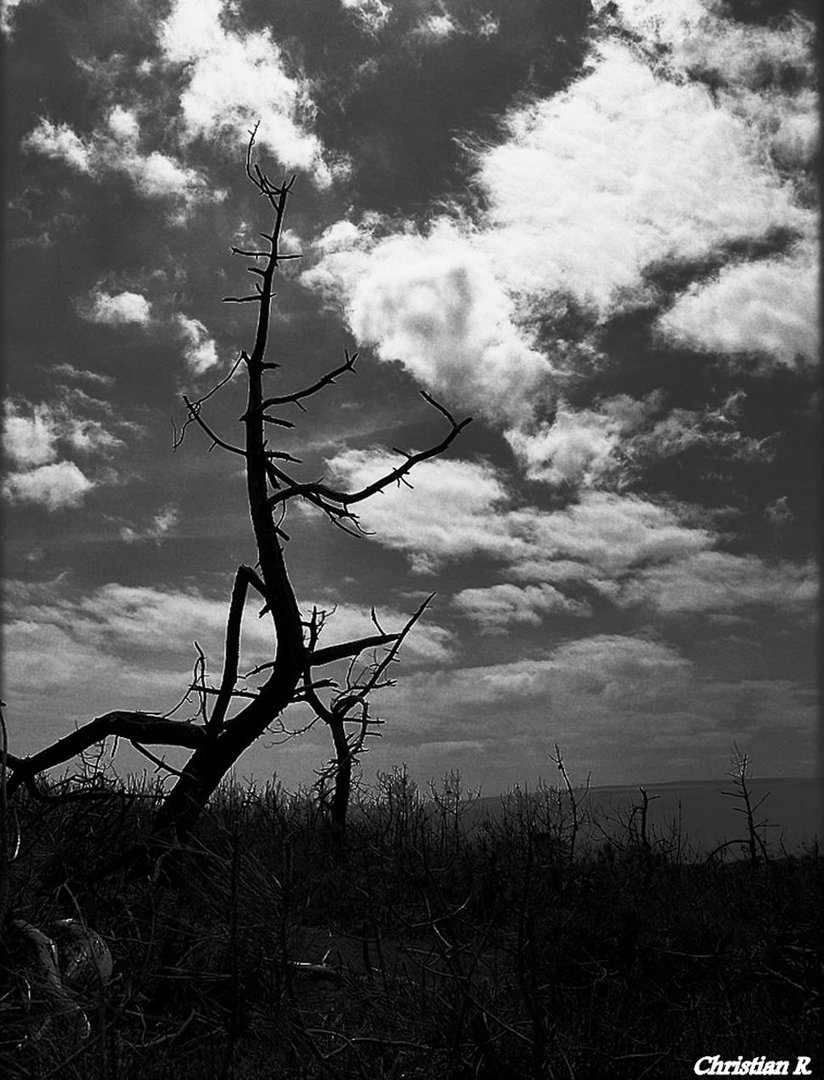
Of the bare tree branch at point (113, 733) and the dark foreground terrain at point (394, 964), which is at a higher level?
the bare tree branch at point (113, 733)

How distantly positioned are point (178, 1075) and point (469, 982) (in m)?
1.46

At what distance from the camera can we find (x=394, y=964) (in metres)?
6.52

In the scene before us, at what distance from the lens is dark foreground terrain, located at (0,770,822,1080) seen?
189 inches

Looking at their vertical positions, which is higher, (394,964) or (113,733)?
(113,733)

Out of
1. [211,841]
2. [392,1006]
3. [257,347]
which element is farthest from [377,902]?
[257,347]

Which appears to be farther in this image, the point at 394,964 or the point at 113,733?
the point at 113,733

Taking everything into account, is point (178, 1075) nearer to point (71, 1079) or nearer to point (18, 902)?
point (71, 1079)

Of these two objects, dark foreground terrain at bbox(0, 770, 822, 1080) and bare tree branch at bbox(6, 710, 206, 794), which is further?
Answer: bare tree branch at bbox(6, 710, 206, 794)

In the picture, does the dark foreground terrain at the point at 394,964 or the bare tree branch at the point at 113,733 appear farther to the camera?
the bare tree branch at the point at 113,733

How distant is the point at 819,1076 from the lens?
502cm

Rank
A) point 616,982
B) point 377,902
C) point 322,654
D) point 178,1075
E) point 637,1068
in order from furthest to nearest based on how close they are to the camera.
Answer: point 322,654 < point 377,902 < point 616,982 < point 637,1068 < point 178,1075

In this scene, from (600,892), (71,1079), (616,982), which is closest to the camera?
(71,1079)

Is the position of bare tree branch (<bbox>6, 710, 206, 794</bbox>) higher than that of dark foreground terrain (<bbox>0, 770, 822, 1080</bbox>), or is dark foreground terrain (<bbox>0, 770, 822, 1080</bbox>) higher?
bare tree branch (<bbox>6, 710, 206, 794</bbox>)

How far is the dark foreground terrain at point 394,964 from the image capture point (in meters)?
4.80
